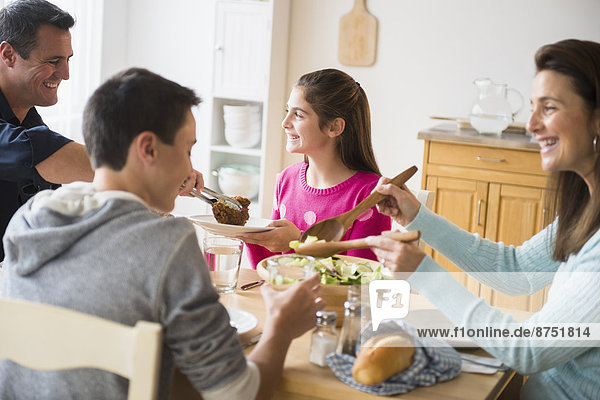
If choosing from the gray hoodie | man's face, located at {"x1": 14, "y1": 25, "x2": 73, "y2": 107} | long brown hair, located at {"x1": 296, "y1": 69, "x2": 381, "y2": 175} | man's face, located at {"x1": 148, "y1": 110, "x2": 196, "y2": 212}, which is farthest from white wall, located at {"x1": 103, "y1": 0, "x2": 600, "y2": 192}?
the gray hoodie

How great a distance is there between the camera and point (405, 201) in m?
1.84

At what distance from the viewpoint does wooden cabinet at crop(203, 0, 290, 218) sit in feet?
13.9

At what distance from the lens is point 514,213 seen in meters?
3.63

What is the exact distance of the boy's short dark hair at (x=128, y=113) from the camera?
118cm

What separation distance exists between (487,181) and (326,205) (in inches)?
60.6

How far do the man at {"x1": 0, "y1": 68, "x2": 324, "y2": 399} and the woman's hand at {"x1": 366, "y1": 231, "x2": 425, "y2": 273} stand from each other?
0.94 feet

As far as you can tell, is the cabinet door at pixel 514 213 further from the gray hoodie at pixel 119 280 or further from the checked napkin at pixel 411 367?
the gray hoodie at pixel 119 280

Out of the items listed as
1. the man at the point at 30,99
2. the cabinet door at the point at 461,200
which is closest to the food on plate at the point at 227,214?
the man at the point at 30,99

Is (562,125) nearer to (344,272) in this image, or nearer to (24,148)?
(344,272)

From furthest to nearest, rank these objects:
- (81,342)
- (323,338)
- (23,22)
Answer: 1. (23,22)
2. (323,338)
3. (81,342)

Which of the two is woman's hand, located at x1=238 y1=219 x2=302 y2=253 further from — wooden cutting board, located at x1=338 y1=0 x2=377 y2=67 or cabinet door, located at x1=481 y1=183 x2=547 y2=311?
wooden cutting board, located at x1=338 y1=0 x2=377 y2=67

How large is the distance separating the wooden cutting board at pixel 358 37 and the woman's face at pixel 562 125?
9.33 feet

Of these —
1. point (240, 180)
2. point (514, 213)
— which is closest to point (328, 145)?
point (514, 213)

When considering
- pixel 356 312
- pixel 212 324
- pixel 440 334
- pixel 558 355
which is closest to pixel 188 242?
pixel 212 324
